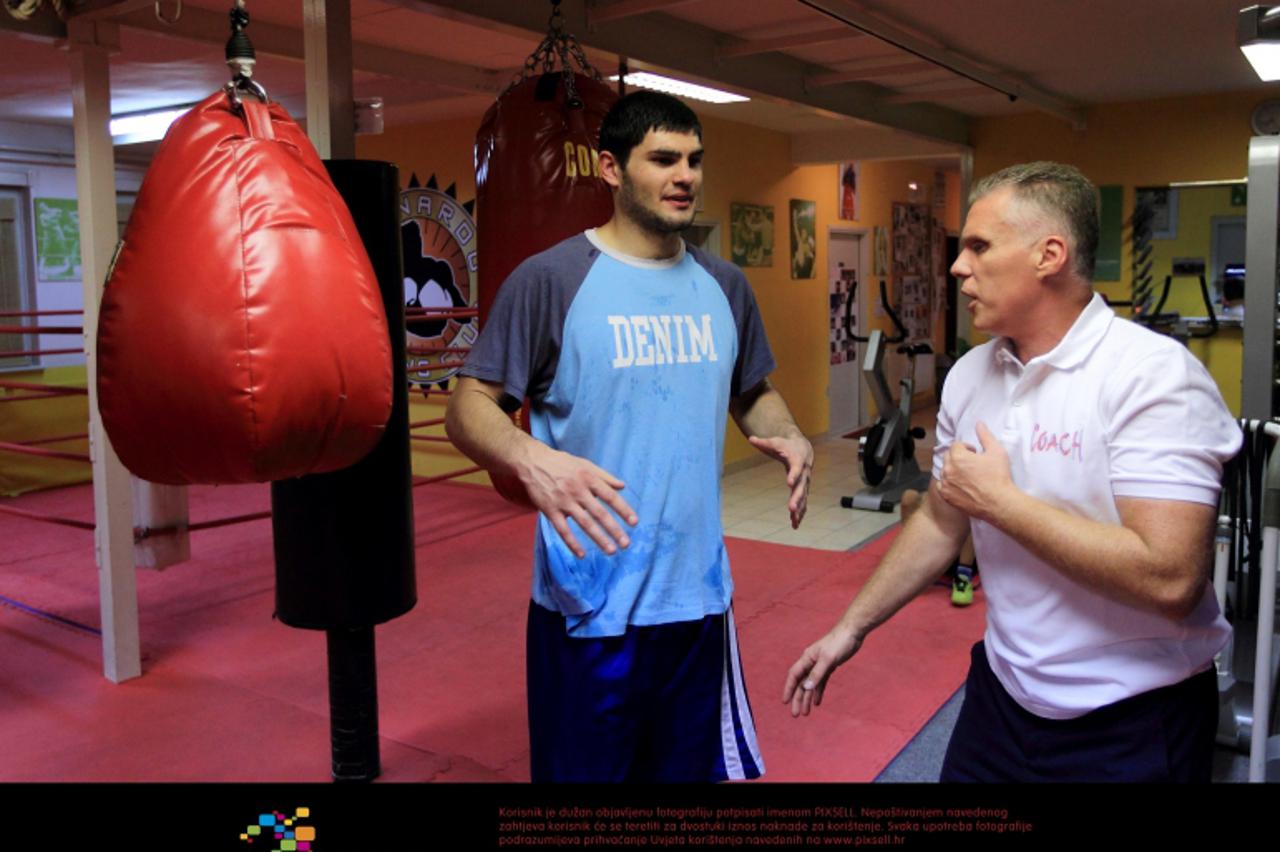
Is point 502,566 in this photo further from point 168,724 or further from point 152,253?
point 152,253

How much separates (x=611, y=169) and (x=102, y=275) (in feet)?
8.80

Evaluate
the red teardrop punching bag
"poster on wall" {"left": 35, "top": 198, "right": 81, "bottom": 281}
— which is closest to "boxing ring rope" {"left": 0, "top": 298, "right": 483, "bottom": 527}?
the red teardrop punching bag

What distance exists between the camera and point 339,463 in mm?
1600

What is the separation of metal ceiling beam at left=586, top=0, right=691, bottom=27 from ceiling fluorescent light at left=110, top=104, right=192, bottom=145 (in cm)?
450

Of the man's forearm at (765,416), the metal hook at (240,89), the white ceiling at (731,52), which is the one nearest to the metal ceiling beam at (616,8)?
the white ceiling at (731,52)

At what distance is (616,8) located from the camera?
4082 mm

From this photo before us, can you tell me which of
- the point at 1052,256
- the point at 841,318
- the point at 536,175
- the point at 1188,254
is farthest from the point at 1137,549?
the point at 841,318

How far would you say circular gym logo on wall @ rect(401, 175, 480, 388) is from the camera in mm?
7598

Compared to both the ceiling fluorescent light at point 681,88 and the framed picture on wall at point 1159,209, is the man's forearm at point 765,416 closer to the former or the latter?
the ceiling fluorescent light at point 681,88

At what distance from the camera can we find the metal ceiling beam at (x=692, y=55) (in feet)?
12.1

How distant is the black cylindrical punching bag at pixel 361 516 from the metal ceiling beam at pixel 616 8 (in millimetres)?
1547

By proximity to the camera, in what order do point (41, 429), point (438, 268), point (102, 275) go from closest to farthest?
1. point (102, 275)
2. point (438, 268)
3. point (41, 429)

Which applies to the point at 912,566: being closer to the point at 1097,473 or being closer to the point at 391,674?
the point at 1097,473

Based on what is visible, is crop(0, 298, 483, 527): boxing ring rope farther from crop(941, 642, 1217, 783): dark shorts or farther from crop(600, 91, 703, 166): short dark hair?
crop(941, 642, 1217, 783): dark shorts
